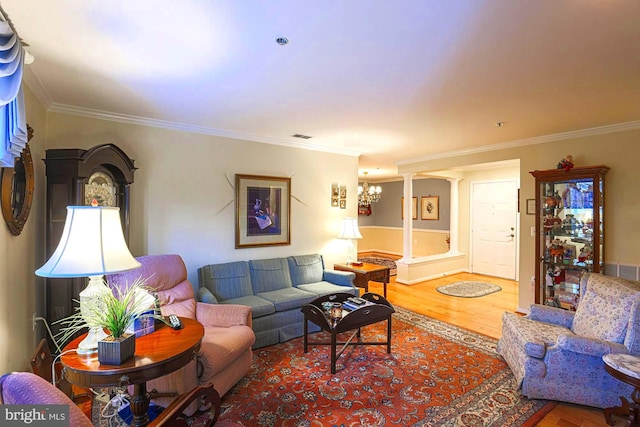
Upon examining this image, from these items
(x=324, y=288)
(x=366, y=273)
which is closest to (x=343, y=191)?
(x=366, y=273)

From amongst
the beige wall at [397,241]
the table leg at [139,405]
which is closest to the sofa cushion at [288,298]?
the table leg at [139,405]

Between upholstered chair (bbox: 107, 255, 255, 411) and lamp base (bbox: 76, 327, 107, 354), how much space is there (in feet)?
2.15

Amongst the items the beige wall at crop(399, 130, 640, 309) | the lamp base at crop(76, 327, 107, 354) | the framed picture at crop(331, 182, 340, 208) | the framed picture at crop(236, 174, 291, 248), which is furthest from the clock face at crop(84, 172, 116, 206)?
the beige wall at crop(399, 130, 640, 309)

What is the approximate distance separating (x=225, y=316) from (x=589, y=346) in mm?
2844

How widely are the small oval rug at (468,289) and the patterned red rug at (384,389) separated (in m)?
2.07

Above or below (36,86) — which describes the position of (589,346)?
below

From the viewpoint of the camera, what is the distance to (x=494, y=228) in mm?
6871

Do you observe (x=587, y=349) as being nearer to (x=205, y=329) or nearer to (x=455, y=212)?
(x=205, y=329)

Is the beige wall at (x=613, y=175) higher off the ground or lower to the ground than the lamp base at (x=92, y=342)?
higher

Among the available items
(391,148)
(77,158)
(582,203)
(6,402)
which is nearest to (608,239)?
(582,203)

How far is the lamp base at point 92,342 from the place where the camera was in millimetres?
1682

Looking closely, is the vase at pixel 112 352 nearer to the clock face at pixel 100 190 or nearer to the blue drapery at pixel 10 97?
the blue drapery at pixel 10 97

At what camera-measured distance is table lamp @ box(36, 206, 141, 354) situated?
1540 millimetres

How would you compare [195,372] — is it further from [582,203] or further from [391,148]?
[582,203]
